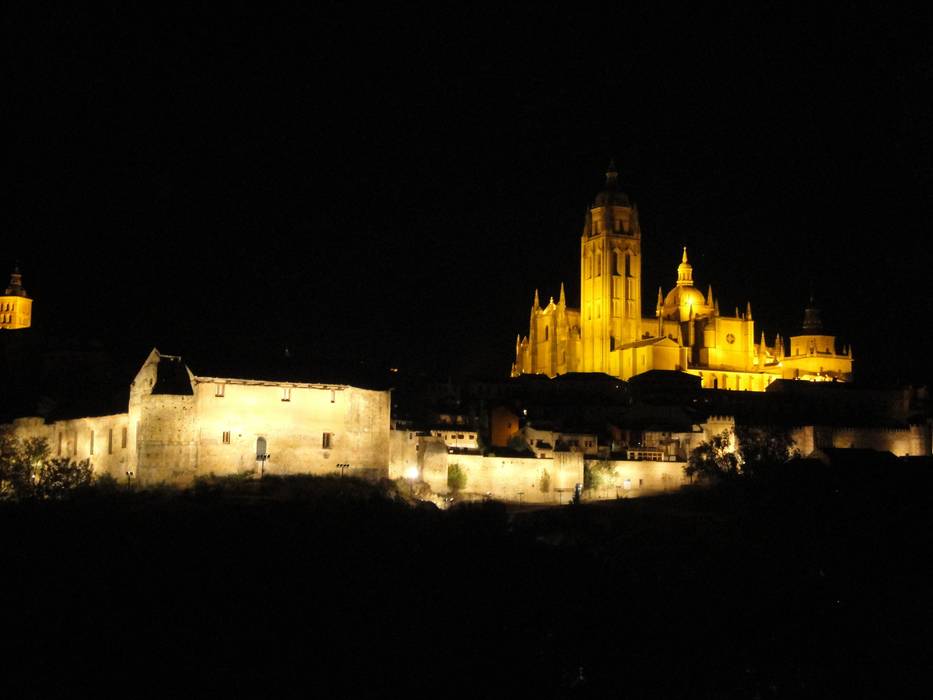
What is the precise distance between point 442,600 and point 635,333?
57.9 m

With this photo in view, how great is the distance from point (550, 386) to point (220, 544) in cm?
4014

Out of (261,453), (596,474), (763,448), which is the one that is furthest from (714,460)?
(261,453)

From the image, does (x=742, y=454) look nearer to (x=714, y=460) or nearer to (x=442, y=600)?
(x=714, y=460)

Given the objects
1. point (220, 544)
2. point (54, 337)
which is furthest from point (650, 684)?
point (54, 337)

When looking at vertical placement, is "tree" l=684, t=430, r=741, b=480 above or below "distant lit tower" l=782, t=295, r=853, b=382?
below

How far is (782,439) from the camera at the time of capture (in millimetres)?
67938

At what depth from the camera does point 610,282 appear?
9294cm

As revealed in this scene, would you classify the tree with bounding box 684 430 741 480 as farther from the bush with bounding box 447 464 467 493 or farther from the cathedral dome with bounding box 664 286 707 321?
the cathedral dome with bounding box 664 286 707 321

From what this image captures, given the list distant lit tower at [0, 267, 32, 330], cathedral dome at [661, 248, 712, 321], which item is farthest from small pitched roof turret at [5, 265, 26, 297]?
cathedral dome at [661, 248, 712, 321]

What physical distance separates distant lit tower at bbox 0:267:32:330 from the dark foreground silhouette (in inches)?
1756

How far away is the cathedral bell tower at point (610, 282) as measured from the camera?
9088 centimetres

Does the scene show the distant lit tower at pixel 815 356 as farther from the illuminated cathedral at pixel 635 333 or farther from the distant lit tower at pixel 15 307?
the distant lit tower at pixel 15 307

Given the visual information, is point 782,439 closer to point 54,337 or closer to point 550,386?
point 550,386

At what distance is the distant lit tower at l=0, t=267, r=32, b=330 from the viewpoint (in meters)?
91.2
